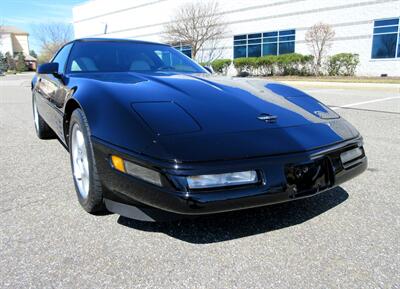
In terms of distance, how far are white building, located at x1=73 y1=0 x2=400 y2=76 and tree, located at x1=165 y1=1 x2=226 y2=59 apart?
674 millimetres

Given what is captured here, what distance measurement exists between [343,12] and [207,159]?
2259 cm

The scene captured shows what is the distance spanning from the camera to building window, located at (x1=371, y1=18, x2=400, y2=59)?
19.3 meters

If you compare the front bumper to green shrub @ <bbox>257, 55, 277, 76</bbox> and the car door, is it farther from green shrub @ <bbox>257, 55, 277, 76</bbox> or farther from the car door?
green shrub @ <bbox>257, 55, 277, 76</bbox>

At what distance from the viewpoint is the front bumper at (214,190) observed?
1.86 m

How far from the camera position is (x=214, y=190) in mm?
1882

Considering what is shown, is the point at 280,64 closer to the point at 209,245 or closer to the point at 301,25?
the point at 301,25

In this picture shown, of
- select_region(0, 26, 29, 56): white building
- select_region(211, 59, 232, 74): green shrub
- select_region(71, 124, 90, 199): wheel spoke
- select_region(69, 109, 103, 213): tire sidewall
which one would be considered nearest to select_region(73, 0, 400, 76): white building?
select_region(211, 59, 232, 74): green shrub

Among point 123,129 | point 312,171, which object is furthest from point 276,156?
point 123,129

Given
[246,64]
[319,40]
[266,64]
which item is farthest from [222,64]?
[319,40]

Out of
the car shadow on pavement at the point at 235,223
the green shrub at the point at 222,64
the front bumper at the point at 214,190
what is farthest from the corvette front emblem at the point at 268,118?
the green shrub at the point at 222,64

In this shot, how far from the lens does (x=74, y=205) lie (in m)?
2.72

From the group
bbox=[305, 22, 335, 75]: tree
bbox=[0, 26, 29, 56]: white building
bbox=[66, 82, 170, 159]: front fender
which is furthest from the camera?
bbox=[0, 26, 29, 56]: white building

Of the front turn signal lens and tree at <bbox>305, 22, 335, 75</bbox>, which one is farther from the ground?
tree at <bbox>305, 22, 335, 75</bbox>

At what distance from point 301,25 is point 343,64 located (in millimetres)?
4149
